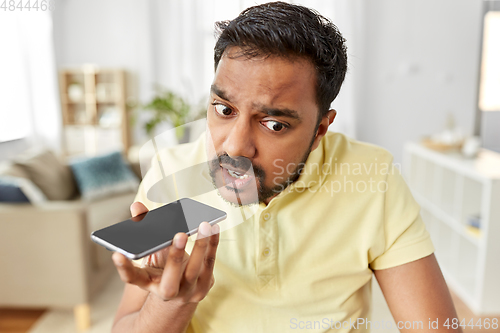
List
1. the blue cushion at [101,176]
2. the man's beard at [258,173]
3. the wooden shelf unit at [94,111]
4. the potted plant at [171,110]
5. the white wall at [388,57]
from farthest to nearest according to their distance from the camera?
the wooden shelf unit at [94,111], the white wall at [388,57], the potted plant at [171,110], the blue cushion at [101,176], the man's beard at [258,173]

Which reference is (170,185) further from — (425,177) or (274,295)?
(425,177)

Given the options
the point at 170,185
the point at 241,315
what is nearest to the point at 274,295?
the point at 241,315

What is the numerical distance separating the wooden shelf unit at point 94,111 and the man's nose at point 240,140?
3.85m

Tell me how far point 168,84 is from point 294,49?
12.1 feet

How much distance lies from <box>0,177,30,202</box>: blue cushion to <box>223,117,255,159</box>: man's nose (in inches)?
60.4

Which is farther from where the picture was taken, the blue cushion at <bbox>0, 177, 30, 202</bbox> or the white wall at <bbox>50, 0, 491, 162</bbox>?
the white wall at <bbox>50, 0, 491, 162</bbox>

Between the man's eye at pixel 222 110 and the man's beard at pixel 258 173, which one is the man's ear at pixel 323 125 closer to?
the man's beard at pixel 258 173

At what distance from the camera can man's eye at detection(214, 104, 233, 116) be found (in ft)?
1.91

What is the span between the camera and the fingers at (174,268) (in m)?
0.42

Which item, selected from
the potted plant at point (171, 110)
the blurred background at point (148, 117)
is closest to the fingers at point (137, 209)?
the blurred background at point (148, 117)

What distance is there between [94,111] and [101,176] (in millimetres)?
1895

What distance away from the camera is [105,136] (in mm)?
4223

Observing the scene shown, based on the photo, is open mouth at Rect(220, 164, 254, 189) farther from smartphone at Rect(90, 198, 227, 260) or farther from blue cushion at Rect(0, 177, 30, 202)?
blue cushion at Rect(0, 177, 30, 202)

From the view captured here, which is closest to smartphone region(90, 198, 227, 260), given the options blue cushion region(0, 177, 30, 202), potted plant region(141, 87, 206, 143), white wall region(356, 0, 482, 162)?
blue cushion region(0, 177, 30, 202)
